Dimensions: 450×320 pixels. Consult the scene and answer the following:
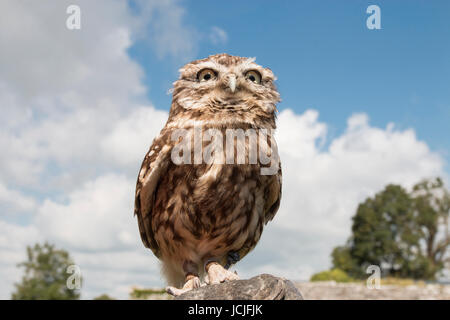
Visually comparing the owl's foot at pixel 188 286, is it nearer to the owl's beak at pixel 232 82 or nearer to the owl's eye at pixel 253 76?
the owl's beak at pixel 232 82

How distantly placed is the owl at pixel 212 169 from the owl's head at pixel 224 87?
0.4 inches

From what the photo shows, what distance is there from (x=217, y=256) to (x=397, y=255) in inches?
1987

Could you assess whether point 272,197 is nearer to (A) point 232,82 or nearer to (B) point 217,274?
(B) point 217,274

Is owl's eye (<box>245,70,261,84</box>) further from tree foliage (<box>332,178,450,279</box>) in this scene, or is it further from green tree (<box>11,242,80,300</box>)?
tree foliage (<box>332,178,450,279</box>)

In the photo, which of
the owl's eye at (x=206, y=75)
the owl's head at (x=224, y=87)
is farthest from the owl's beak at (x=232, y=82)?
the owl's eye at (x=206, y=75)

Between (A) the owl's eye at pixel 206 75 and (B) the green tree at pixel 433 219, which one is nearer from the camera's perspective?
(A) the owl's eye at pixel 206 75

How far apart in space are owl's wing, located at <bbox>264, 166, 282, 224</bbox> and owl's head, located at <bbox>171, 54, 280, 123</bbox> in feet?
2.59

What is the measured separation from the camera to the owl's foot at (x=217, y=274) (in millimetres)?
4406

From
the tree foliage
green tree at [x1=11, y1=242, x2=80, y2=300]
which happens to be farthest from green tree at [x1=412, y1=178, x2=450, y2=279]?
green tree at [x1=11, y1=242, x2=80, y2=300]

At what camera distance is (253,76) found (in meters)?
4.88

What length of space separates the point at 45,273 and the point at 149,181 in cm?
3881

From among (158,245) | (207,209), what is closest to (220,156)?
(207,209)
